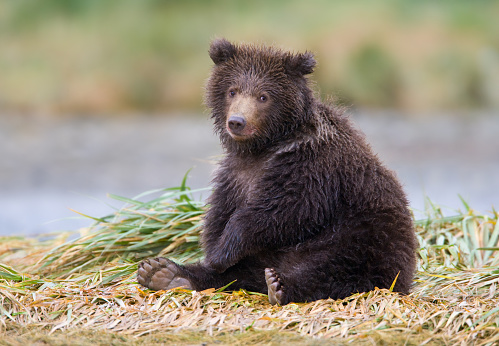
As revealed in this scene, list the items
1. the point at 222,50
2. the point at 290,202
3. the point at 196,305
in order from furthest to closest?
1. the point at 222,50
2. the point at 290,202
3. the point at 196,305

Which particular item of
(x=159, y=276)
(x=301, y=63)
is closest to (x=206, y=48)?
(x=301, y=63)

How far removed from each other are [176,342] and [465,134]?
1636 centimetres

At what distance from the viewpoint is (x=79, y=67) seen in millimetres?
20938

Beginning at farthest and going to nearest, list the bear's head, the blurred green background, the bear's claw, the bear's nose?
1. the blurred green background
2. the bear's head
3. the bear's nose
4. the bear's claw

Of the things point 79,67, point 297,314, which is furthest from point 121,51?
point 297,314

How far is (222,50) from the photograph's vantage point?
624cm

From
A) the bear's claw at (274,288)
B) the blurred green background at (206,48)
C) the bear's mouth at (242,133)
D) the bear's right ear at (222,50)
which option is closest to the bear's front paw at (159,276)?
the bear's claw at (274,288)

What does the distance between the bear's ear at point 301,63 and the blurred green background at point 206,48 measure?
45.3 ft

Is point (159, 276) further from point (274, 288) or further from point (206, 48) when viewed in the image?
point (206, 48)

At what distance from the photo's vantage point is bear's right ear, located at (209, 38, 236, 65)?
6.21 meters

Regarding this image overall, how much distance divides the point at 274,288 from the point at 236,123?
132 centimetres

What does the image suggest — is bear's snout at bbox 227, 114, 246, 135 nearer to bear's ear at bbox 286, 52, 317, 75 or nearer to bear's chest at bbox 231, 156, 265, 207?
bear's chest at bbox 231, 156, 265, 207

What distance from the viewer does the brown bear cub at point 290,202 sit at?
575 cm

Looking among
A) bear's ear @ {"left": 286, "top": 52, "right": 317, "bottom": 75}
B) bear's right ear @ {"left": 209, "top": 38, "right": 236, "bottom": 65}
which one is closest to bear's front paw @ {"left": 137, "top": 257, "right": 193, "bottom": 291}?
bear's right ear @ {"left": 209, "top": 38, "right": 236, "bottom": 65}
